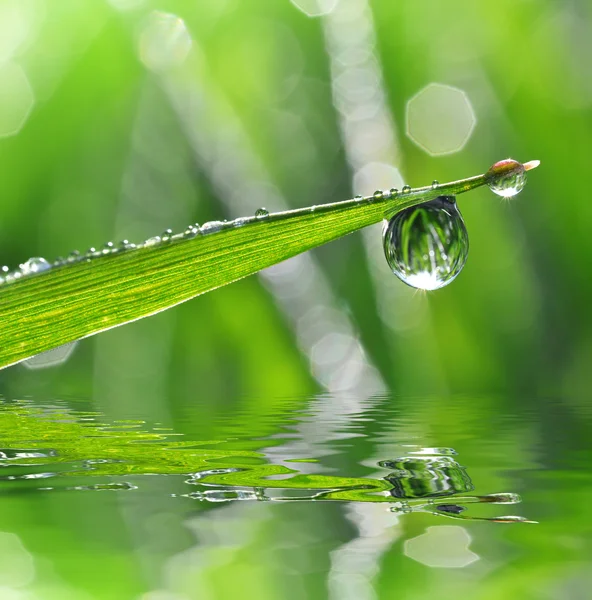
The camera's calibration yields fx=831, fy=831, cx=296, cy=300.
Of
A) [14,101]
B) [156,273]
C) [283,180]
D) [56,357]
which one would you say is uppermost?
[14,101]

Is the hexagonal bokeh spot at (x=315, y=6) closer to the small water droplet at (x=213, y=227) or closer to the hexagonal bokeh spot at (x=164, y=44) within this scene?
the hexagonal bokeh spot at (x=164, y=44)

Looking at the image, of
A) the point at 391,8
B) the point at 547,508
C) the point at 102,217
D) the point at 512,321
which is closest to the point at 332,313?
the point at 512,321

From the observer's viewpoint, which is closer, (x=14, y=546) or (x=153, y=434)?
(x=14, y=546)

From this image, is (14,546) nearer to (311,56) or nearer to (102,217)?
(102,217)

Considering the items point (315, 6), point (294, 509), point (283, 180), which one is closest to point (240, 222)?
point (294, 509)

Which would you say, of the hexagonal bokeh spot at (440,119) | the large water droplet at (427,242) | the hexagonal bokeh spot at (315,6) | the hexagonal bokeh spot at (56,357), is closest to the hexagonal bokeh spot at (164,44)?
the hexagonal bokeh spot at (315,6)

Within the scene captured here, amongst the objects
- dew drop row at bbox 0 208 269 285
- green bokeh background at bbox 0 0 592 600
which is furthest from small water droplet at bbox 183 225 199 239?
green bokeh background at bbox 0 0 592 600

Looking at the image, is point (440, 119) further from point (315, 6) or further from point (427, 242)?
point (427, 242)
